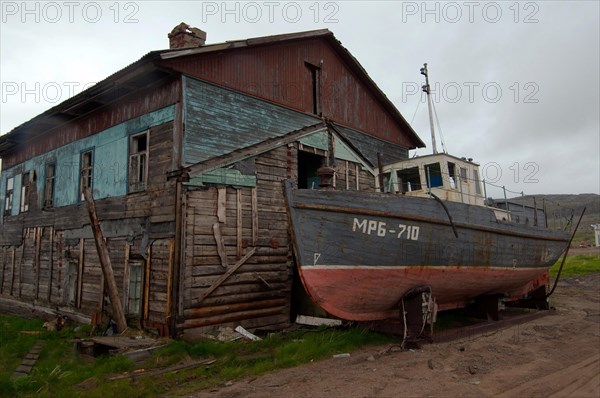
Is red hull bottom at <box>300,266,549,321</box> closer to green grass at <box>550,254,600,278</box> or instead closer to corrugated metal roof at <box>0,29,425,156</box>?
corrugated metal roof at <box>0,29,425,156</box>

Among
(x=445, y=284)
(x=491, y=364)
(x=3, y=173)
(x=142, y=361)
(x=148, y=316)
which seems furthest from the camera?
(x=3, y=173)

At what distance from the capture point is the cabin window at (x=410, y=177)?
35.8 feet

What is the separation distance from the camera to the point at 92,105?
41.0 feet

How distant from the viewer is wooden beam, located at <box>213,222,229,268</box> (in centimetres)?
992

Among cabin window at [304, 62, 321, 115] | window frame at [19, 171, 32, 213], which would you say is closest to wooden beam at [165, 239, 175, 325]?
cabin window at [304, 62, 321, 115]

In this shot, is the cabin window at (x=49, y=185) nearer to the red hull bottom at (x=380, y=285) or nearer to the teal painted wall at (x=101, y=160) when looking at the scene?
the teal painted wall at (x=101, y=160)

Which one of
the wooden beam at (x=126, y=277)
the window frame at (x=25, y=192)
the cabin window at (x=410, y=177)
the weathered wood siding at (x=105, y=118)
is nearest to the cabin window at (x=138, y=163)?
the weathered wood siding at (x=105, y=118)

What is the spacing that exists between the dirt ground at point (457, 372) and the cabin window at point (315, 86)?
8116 mm

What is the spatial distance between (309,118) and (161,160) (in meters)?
5.04

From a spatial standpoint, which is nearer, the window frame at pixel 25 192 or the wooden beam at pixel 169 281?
the wooden beam at pixel 169 281

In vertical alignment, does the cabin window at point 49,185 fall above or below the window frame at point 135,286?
above

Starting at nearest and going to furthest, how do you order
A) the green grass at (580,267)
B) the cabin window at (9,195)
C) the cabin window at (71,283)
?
the cabin window at (71,283) → the cabin window at (9,195) → the green grass at (580,267)

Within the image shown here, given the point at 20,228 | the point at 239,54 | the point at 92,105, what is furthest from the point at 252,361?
the point at 20,228

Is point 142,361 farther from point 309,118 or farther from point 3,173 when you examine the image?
point 3,173
